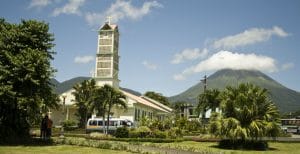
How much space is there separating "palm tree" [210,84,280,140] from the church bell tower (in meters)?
41.4

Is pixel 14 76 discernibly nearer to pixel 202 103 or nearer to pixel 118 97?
pixel 118 97

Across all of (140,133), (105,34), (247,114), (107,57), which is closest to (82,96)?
(107,57)

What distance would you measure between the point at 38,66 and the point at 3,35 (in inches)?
118

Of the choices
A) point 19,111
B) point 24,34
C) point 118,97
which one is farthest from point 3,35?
point 118,97


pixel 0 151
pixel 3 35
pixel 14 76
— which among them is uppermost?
pixel 3 35

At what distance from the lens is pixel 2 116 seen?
2592cm

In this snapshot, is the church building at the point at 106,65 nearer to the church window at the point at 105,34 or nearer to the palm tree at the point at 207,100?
the church window at the point at 105,34

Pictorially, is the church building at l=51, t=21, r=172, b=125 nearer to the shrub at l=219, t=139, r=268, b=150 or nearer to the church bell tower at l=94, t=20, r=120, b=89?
the church bell tower at l=94, t=20, r=120, b=89

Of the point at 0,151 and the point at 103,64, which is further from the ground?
the point at 103,64

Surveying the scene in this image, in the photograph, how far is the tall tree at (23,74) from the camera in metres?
24.0

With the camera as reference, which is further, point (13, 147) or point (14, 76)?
point (14, 76)

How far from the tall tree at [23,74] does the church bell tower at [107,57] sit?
42910mm

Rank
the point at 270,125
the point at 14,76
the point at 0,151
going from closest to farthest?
the point at 0,151 < the point at 14,76 < the point at 270,125

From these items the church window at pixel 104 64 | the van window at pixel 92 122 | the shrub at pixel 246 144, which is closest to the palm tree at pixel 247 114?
the shrub at pixel 246 144
